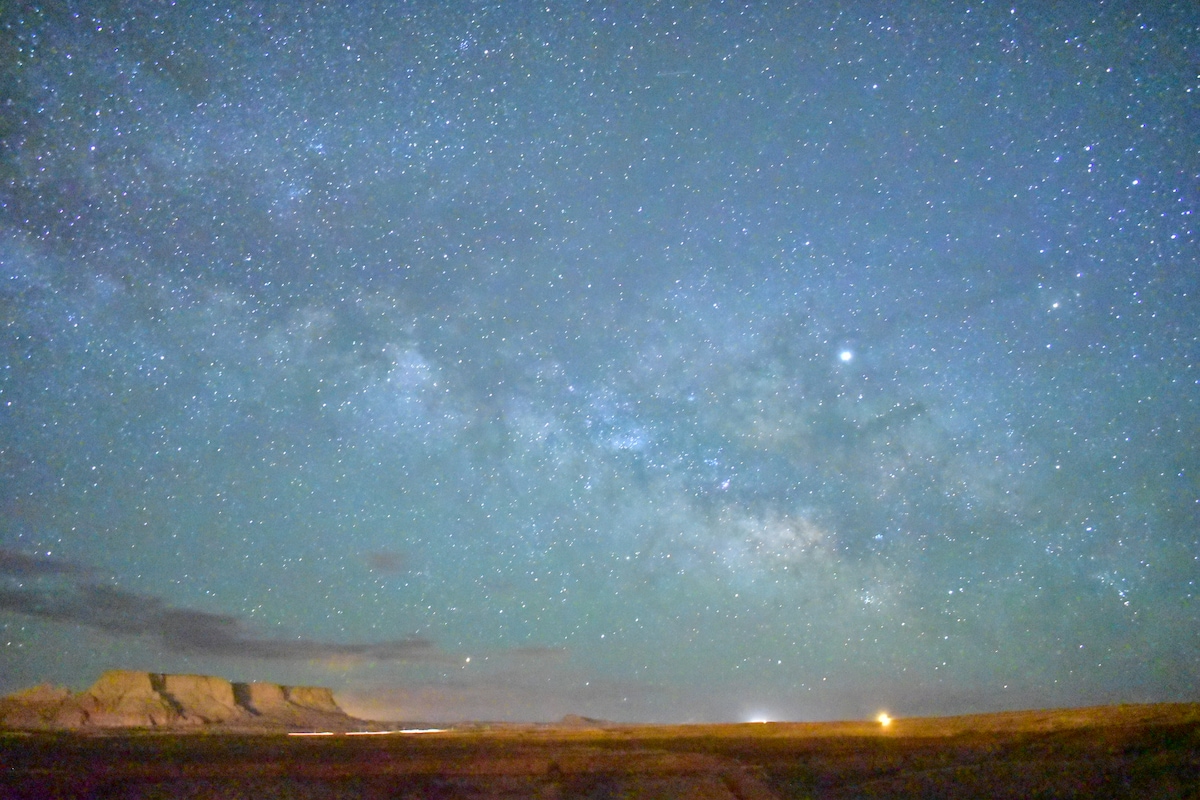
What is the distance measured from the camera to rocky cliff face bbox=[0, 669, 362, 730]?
5941cm

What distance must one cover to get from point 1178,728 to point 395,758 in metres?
20.2

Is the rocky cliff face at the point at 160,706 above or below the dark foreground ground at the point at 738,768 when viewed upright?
below

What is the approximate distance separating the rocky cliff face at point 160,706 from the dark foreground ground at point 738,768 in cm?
4330

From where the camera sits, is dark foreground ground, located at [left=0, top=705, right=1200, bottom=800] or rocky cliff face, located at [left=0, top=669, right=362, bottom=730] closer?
dark foreground ground, located at [left=0, top=705, right=1200, bottom=800]

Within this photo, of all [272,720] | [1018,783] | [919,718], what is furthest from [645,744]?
[272,720]

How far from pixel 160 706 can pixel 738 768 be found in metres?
66.4

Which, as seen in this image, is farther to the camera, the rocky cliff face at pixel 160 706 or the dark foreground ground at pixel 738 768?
the rocky cliff face at pixel 160 706

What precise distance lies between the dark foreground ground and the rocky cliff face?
1705 inches

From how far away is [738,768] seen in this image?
683 inches

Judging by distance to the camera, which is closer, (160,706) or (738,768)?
(738,768)

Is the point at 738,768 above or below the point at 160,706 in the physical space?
above

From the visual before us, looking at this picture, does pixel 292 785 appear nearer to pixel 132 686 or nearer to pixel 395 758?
pixel 395 758

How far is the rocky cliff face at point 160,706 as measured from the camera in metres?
59.4

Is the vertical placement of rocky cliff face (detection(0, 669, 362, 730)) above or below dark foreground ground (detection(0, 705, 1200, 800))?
below
